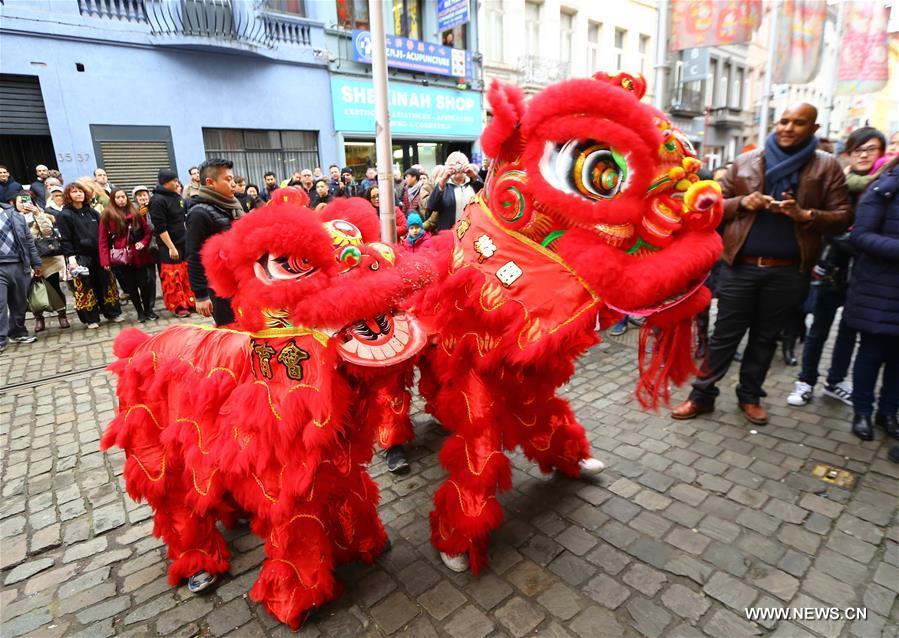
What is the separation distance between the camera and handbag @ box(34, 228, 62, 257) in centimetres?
637

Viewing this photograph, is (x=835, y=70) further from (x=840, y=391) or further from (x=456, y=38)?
(x=840, y=391)

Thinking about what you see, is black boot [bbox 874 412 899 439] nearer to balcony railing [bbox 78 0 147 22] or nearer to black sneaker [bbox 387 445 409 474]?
black sneaker [bbox 387 445 409 474]

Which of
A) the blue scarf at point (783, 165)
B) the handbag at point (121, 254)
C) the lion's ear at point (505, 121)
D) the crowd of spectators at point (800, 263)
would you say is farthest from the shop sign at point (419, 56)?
the lion's ear at point (505, 121)

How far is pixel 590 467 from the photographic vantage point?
2955 mm

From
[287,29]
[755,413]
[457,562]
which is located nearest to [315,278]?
[457,562]

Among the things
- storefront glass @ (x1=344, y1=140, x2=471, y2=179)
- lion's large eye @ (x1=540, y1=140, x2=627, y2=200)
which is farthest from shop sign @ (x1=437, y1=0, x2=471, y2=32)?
lion's large eye @ (x1=540, y1=140, x2=627, y2=200)

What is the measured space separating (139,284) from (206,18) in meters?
6.98

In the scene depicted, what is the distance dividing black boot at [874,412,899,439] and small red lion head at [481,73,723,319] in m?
2.59

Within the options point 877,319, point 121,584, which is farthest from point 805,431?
point 121,584

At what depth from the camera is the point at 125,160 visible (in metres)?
10.1

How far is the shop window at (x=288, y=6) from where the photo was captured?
11484mm

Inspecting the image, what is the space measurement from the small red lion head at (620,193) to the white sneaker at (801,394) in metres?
2.65

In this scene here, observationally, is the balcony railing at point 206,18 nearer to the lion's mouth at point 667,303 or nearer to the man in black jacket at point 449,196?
the man in black jacket at point 449,196

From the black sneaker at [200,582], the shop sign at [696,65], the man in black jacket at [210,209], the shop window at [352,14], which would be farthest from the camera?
the shop sign at [696,65]
